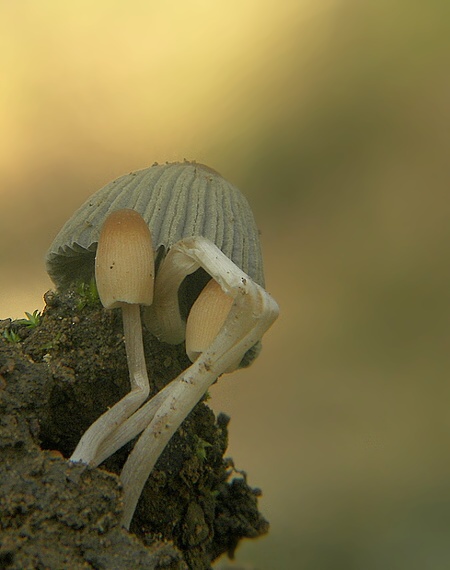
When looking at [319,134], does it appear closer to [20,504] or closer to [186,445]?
[186,445]

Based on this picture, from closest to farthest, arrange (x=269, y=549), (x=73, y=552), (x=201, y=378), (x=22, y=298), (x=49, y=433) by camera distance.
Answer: (x=73, y=552) → (x=201, y=378) → (x=49, y=433) → (x=269, y=549) → (x=22, y=298)

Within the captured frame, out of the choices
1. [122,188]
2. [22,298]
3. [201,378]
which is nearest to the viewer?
[201,378]

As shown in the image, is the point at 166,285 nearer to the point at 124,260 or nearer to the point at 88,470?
the point at 124,260

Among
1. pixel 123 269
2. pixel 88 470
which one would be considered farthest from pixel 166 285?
pixel 88 470

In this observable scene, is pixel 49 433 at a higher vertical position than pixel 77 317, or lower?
lower

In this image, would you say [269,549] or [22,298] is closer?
[269,549]

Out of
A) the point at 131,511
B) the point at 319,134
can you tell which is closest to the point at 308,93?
the point at 319,134

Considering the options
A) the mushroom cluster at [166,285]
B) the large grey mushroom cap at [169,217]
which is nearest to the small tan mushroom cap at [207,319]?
the mushroom cluster at [166,285]
